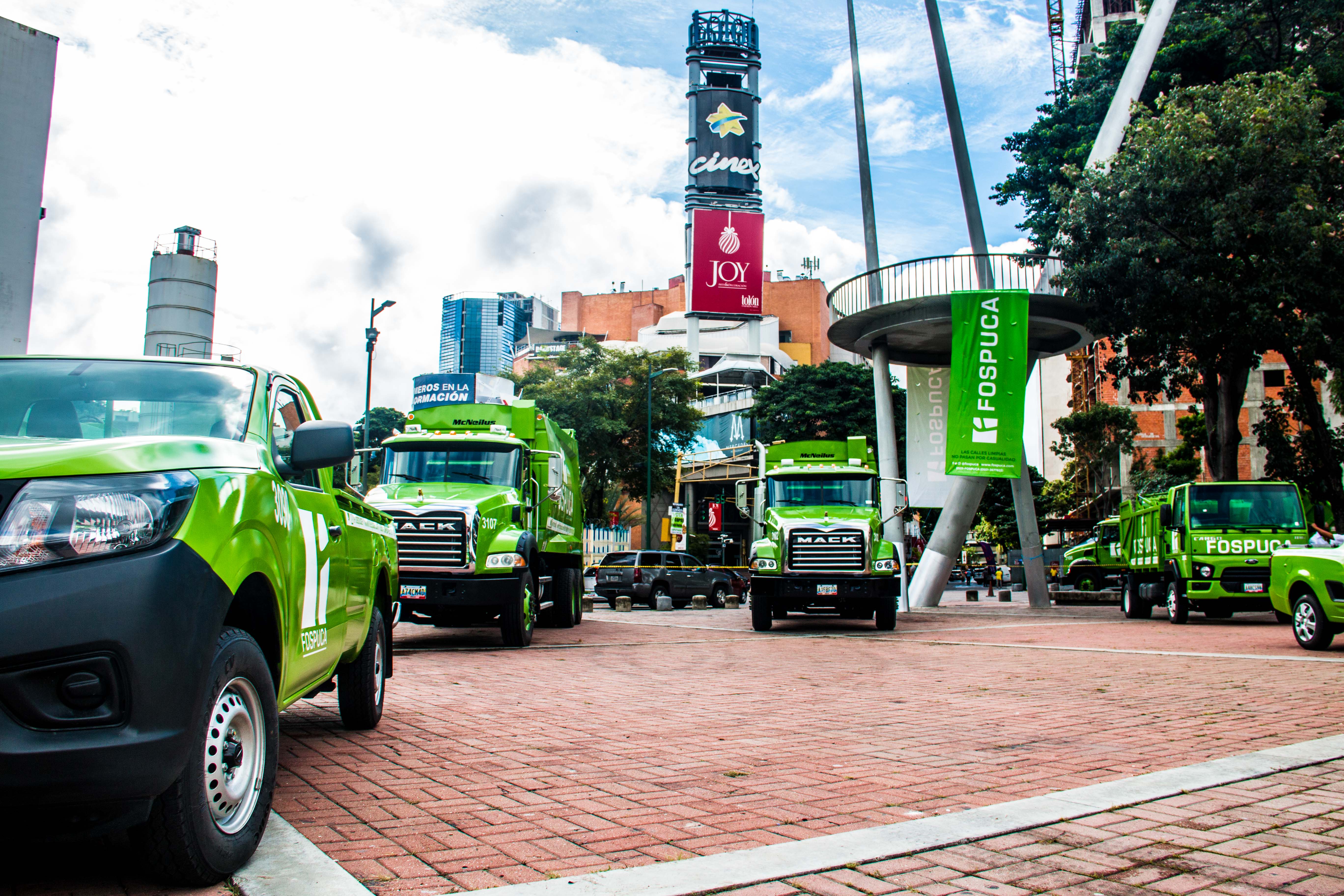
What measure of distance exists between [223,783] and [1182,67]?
30539 mm

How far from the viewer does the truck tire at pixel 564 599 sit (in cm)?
1675

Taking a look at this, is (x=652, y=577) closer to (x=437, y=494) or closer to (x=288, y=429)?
(x=437, y=494)

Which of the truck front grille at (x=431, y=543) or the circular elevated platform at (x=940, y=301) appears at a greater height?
the circular elevated platform at (x=940, y=301)

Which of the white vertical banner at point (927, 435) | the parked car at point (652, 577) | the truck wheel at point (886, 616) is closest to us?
the truck wheel at point (886, 616)

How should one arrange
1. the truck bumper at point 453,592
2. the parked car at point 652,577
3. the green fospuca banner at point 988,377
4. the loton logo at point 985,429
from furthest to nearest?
the parked car at point 652,577 → the loton logo at point 985,429 → the green fospuca banner at point 988,377 → the truck bumper at point 453,592

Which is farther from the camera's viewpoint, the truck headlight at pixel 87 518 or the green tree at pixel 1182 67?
the green tree at pixel 1182 67

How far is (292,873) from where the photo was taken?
11.0 ft

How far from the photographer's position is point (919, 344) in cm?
2564

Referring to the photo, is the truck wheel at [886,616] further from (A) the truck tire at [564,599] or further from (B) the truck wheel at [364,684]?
(B) the truck wheel at [364,684]

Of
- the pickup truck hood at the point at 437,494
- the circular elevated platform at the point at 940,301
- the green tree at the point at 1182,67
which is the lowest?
the pickup truck hood at the point at 437,494

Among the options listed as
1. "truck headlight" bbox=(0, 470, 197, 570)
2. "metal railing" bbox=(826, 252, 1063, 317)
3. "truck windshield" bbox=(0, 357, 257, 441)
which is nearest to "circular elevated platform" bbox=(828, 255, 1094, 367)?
"metal railing" bbox=(826, 252, 1063, 317)

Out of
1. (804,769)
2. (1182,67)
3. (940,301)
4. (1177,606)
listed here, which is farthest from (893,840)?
(1182,67)

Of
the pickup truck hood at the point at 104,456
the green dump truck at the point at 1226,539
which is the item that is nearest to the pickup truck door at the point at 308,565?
the pickup truck hood at the point at 104,456

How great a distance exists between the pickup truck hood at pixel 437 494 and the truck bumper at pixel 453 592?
3.04 feet
